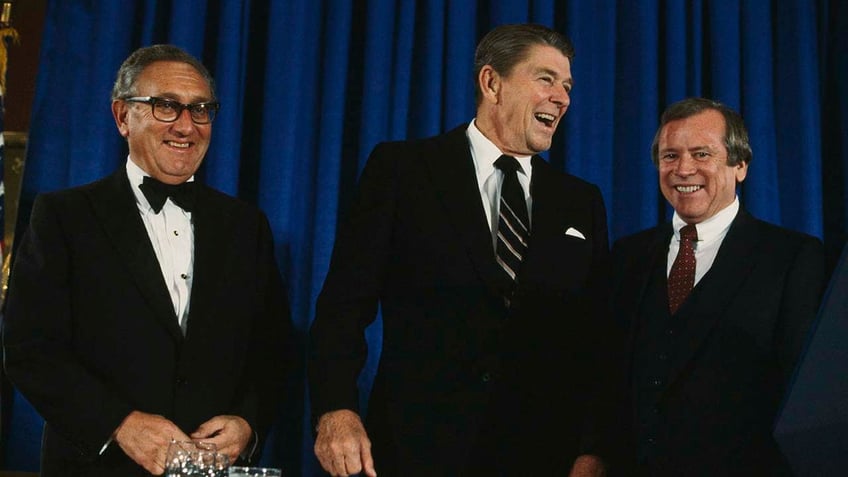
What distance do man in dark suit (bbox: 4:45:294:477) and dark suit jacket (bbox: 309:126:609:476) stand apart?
26 cm

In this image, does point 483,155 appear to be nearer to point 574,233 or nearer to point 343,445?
point 574,233

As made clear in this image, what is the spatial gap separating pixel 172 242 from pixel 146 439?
528 millimetres

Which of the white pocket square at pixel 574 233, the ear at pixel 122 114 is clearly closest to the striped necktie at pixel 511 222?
the white pocket square at pixel 574 233

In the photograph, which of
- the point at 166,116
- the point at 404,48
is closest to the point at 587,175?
the point at 404,48

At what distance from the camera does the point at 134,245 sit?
2.23 meters

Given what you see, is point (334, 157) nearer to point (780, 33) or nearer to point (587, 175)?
point (587, 175)

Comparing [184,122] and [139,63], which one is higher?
[139,63]

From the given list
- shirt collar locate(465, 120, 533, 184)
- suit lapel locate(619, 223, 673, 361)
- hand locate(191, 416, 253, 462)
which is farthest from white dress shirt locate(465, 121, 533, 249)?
hand locate(191, 416, 253, 462)

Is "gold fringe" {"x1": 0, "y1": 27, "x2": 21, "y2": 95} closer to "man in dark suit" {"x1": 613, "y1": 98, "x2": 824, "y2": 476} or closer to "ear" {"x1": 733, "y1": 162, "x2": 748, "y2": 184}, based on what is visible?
"man in dark suit" {"x1": 613, "y1": 98, "x2": 824, "y2": 476}

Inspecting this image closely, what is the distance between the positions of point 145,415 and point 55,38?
1.42 m

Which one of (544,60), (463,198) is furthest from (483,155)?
(544,60)

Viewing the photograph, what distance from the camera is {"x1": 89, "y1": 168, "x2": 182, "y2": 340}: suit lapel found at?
219 cm

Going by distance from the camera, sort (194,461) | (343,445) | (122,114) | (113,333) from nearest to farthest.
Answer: (194,461), (343,445), (113,333), (122,114)

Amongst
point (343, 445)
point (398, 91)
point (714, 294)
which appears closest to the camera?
point (343, 445)
